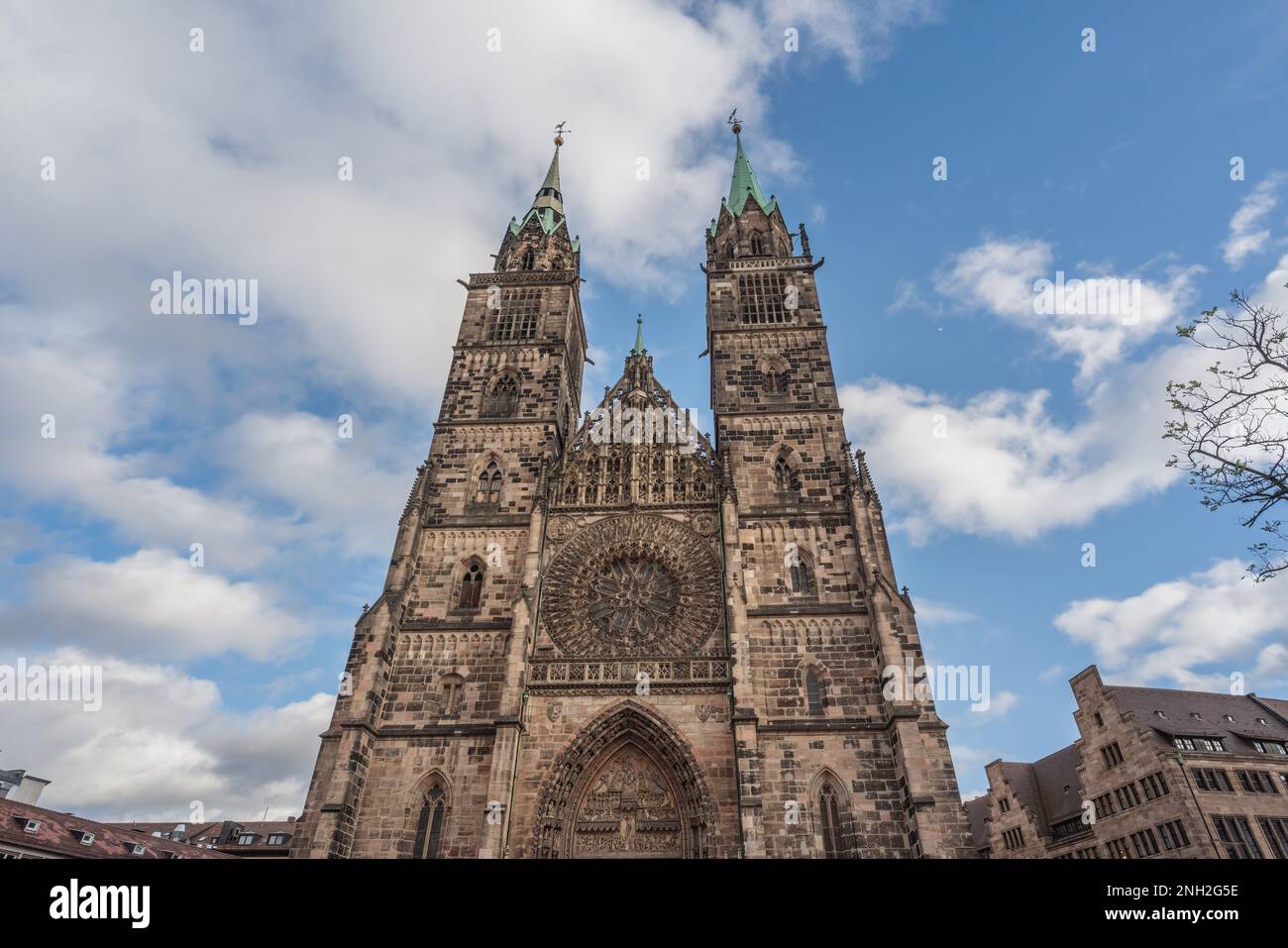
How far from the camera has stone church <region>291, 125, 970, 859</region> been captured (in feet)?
61.8

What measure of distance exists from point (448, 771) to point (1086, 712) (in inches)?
1201

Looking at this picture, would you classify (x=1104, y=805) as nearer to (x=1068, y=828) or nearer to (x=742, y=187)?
(x=1068, y=828)

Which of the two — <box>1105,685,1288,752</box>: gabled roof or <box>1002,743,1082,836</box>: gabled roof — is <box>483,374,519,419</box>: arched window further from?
<box>1002,743,1082,836</box>: gabled roof

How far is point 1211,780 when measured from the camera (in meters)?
28.8

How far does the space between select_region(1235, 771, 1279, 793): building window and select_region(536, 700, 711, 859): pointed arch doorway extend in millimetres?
25901

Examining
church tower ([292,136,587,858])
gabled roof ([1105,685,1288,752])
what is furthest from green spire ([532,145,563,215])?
gabled roof ([1105,685,1288,752])

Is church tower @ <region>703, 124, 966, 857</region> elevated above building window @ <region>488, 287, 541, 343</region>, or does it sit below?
below

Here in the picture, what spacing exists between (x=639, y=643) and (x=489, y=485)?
8.87 metres

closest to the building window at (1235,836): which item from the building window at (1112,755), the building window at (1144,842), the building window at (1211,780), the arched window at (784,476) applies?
the building window at (1211,780)

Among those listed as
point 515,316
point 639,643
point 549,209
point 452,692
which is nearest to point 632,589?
point 639,643

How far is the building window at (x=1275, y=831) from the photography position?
2750cm
